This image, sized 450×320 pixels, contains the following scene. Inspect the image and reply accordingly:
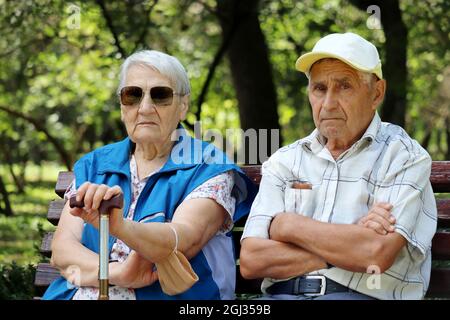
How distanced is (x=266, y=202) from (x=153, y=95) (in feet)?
2.43

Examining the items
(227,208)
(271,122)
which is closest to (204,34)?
(271,122)

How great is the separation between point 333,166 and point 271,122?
20.6 ft

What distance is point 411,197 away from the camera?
3525 mm

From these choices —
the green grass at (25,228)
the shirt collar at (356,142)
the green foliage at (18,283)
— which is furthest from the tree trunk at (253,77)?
the shirt collar at (356,142)

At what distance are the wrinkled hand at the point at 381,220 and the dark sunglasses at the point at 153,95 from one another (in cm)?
111

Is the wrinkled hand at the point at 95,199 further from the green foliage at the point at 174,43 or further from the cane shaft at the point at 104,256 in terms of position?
the green foliage at the point at 174,43

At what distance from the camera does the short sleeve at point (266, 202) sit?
148 inches

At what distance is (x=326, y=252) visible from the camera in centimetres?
355

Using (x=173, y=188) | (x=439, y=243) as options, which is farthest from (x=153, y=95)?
(x=439, y=243)

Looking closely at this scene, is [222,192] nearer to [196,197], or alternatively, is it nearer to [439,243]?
[196,197]

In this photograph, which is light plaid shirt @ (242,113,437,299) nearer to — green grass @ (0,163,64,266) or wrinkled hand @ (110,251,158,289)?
wrinkled hand @ (110,251,158,289)

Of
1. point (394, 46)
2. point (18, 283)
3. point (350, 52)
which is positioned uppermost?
point (394, 46)

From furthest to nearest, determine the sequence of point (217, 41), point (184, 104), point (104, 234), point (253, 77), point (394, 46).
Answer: point (217, 41) → point (253, 77) → point (394, 46) → point (184, 104) → point (104, 234)

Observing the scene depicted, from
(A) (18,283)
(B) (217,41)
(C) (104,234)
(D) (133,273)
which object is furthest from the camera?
(B) (217,41)
